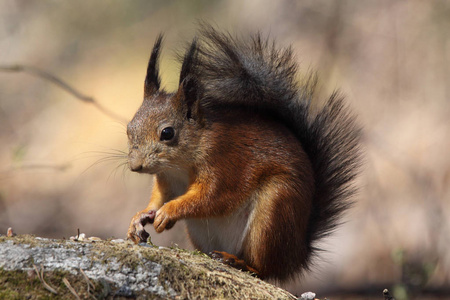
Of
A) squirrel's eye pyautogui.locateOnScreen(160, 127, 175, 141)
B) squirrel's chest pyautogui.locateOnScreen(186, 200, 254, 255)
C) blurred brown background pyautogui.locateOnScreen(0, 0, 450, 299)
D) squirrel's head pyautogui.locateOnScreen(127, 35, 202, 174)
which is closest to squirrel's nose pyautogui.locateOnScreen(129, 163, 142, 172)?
squirrel's head pyautogui.locateOnScreen(127, 35, 202, 174)

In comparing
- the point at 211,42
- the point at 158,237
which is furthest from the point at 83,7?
the point at 211,42

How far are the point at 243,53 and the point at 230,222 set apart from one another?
2.32 feet

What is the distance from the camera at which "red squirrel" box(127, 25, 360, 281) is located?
2348mm

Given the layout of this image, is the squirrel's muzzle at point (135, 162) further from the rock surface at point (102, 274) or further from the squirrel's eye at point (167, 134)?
the rock surface at point (102, 274)

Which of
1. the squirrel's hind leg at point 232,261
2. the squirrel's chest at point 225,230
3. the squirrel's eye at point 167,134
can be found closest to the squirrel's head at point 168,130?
the squirrel's eye at point 167,134

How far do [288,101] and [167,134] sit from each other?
1.78 feet

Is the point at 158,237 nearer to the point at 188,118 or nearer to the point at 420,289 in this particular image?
the point at 420,289

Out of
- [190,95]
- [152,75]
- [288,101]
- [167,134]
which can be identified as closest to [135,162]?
[167,134]

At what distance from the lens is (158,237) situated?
4.74 metres

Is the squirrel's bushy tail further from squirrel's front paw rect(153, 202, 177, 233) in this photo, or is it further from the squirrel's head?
squirrel's front paw rect(153, 202, 177, 233)

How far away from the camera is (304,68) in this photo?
4777mm

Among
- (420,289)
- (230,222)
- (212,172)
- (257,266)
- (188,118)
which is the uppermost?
(188,118)

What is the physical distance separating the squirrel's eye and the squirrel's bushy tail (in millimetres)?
204

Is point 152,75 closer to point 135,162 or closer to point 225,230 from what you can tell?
point 135,162
